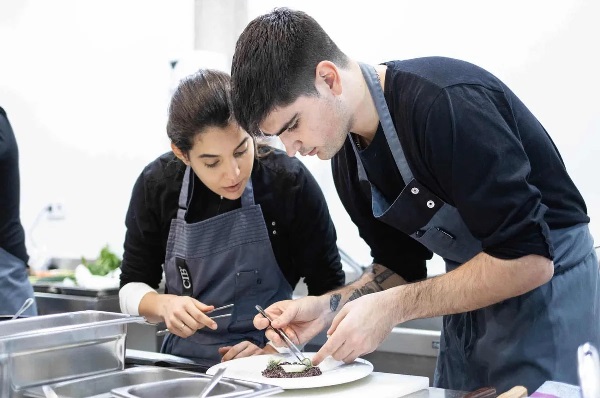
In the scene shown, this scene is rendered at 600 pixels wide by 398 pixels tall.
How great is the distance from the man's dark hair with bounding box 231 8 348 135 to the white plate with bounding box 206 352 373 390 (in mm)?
517

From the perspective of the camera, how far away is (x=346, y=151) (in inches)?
74.0

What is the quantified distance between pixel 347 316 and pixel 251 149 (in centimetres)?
74

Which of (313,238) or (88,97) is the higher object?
(88,97)

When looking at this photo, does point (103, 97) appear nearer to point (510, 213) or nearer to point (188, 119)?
point (188, 119)

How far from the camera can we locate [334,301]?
1.92 meters

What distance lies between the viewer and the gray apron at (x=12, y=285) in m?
2.68

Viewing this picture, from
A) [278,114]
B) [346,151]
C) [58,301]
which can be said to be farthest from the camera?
[58,301]

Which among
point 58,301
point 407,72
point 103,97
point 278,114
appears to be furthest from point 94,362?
point 103,97

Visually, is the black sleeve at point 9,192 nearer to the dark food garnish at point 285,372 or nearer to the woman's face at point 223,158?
the woman's face at point 223,158

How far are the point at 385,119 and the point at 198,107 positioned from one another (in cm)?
61

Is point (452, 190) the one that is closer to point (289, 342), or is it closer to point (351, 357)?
point (351, 357)

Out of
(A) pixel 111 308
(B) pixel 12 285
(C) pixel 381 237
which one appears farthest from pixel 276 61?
(A) pixel 111 308

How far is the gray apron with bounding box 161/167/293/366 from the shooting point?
224cm

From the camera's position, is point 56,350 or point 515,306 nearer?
point 56,350
